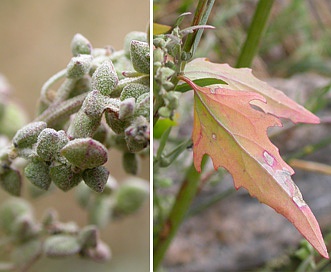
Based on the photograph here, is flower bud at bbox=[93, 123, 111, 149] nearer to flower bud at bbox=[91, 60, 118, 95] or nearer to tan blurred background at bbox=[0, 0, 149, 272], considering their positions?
flower bud at bbox=[91, 60, 118, 95]

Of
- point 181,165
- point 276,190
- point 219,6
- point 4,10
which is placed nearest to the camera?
point 276,190

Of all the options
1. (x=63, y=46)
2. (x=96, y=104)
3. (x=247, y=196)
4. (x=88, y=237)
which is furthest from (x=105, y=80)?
(x=63, y=46)

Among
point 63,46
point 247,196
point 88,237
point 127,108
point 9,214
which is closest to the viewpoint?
point 127,108

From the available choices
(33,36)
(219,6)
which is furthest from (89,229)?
(33,36)

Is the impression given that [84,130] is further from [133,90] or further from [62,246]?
[62,246]

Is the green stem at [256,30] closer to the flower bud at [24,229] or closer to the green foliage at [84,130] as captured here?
the green foliage at [84,130]

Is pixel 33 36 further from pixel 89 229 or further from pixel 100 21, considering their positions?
pixel 89 229
